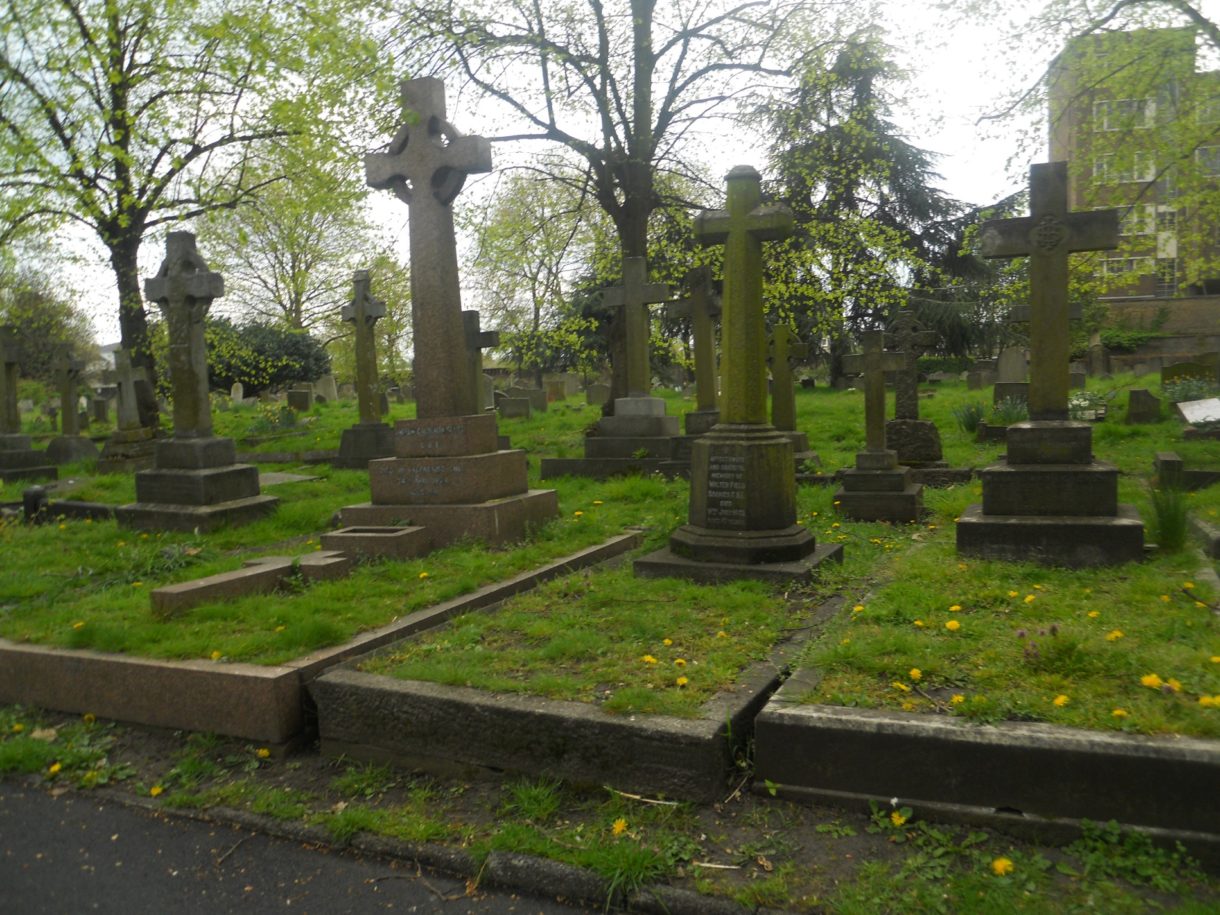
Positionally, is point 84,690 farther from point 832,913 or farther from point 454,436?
point 832,913

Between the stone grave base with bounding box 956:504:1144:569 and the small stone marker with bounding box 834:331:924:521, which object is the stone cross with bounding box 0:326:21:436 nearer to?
the small stone marker with bounding box 834:331:924:521

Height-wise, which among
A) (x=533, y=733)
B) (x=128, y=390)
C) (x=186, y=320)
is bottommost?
(x=533, y=733)

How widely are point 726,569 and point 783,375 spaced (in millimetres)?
7203

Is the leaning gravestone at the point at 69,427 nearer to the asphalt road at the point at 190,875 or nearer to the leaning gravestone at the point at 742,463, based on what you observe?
the leaning gravestone at the point at 742,463

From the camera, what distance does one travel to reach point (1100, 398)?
16219 mm

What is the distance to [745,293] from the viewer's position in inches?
259

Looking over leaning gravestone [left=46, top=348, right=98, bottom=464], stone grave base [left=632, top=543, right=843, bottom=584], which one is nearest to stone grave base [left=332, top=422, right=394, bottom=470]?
leaning gravestone [left=46, top=348, right=98, bottom=464]

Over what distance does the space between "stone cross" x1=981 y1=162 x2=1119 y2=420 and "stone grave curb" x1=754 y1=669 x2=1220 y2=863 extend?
13.7ft

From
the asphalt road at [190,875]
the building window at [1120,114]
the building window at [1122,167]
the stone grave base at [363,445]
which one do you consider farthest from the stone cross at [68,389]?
the building window at [1120,114]

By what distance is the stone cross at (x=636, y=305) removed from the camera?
13.0 metres

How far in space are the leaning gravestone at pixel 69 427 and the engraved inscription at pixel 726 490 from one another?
16181 millimetres

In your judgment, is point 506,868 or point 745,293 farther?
point 745,293

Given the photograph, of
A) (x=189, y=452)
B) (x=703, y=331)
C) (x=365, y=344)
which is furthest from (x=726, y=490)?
(x=365, y=344)

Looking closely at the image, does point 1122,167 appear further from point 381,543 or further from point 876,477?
point 381,543
